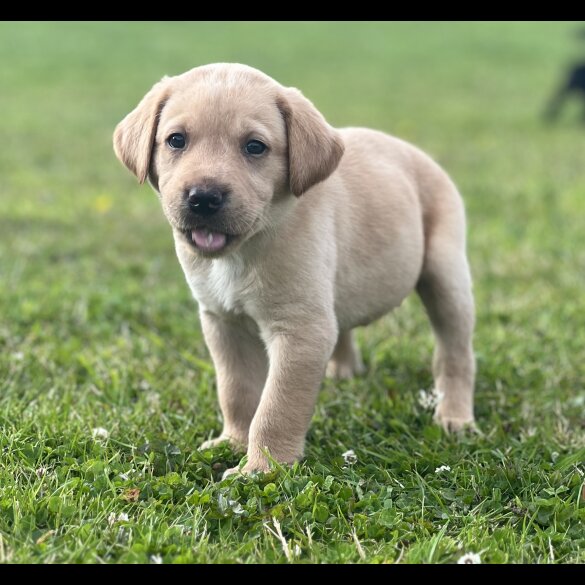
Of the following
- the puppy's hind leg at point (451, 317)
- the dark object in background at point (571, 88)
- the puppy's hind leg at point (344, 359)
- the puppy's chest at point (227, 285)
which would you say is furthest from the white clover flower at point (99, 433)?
the dark object in background at point (571, 88)

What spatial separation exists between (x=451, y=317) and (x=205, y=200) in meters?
1.79

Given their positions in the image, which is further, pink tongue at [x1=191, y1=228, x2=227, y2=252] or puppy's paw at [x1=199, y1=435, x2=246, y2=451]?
puppy's paw at [x1=199, y1=435, x2=246, y2=451]

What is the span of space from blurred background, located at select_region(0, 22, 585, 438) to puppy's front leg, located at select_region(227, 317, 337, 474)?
0.89 m

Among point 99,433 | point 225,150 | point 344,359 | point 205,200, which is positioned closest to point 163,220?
point 344,359

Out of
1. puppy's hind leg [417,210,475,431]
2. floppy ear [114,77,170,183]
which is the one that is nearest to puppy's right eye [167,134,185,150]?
floppy ear [114,77,170,183]

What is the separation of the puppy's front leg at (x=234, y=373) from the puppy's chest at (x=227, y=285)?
0.21 metres

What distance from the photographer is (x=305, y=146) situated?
3.58 meters

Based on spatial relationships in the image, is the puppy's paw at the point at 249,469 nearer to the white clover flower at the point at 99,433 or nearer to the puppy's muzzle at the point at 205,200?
the white clover flower at the point at 99,433

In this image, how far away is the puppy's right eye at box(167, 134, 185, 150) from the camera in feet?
11.5

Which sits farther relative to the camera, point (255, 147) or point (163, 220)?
point (163, 220)

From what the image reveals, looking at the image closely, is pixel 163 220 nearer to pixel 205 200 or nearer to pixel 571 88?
pixel 205 200

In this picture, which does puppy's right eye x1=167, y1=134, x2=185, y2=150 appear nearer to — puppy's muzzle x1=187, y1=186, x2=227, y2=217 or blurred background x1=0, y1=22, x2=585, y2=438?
puppy's muzzle x1=187, y1=186, x2=227, y2=217

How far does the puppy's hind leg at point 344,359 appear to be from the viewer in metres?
5.00

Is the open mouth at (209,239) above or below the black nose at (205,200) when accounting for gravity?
below
